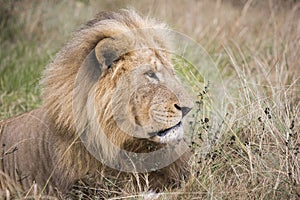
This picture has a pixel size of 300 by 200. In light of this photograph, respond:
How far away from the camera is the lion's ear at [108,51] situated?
3.60 meters

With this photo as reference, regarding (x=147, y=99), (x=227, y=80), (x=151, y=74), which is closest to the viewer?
(x=147, y=99)

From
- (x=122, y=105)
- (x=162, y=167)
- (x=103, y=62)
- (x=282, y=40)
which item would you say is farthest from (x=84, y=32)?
(x=282, y=40)

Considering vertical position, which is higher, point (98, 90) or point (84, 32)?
point (84, 32)

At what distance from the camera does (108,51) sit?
3604 mm

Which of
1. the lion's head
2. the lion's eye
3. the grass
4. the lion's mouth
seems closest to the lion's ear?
the lion's head

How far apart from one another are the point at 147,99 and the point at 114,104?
0.68 ft

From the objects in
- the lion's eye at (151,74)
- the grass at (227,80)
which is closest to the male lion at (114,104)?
the lion's eye at (151,74)

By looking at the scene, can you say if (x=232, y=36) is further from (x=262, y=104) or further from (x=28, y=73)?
(x=262, y=104)

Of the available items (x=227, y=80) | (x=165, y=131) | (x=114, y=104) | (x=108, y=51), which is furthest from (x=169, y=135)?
(x=227, y=80)

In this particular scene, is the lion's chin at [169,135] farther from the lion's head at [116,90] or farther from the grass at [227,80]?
the grass at [227,80]

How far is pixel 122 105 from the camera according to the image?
357 cm

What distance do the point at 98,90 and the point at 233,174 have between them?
3.30ft

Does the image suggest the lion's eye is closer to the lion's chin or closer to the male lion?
the male lion

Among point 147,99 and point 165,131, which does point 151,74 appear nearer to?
point 147,99
